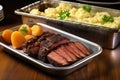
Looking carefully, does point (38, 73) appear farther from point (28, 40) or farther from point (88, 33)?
point (88, 33)

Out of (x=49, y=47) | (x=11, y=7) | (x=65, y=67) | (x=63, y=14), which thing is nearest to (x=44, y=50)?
(x=49, y=47)

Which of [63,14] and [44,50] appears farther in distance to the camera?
[63,14]

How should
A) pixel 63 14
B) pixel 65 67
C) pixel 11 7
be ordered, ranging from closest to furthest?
pixel 65 67 → pixel 63 14 → pixel 11 7

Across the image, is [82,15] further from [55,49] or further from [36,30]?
[55,49]

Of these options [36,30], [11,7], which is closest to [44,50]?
[36,30]

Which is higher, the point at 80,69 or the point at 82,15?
the point at 82,15

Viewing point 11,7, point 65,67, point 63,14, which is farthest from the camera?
point 11,7

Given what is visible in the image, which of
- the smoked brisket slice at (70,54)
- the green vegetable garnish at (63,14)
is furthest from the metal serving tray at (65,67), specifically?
the green vegetable garnish at (63,14)

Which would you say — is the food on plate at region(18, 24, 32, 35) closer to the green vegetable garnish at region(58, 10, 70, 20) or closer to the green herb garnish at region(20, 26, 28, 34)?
the green herb garnish at region(20, 26, 28, 34)
